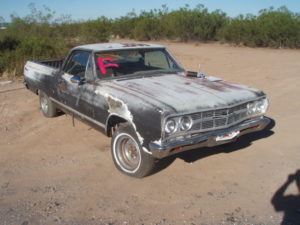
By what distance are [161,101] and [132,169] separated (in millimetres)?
1020

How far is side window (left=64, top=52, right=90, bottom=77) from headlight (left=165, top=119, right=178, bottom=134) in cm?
217

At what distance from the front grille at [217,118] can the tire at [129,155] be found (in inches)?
26.5

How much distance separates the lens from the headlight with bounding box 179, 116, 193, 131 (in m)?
3.55

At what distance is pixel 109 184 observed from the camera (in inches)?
155

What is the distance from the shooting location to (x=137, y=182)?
3.98 metres

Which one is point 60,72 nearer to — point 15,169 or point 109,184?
point 15,169

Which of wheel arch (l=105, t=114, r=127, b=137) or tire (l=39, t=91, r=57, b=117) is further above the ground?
wheel arch (l=105, t=114, r=127, b=137)

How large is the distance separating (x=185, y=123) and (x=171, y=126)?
19 centimetres

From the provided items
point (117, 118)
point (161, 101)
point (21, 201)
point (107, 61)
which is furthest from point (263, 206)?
point (107, 61)

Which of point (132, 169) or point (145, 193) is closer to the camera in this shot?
point (145, 193)

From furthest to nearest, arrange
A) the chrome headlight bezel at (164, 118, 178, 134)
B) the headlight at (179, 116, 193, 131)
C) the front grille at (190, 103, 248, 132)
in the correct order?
the front grille at (190, 103, 248, 132)
the headlight at (179, 116, 193, 131)
the chrome headlight bezel at (164, 118, 178, 134)

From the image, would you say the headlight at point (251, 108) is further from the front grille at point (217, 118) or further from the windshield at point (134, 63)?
the windshield at point (134, 63)

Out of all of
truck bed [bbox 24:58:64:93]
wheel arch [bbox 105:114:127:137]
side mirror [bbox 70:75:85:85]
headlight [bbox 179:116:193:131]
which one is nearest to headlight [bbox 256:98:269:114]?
headlight [bbox 179:116:193:131]

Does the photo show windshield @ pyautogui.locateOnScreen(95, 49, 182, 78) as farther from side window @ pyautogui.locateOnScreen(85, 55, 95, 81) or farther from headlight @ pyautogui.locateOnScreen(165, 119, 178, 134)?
headlight @ pyautogui.locateOnScreen(165, 119, 178, 134)
